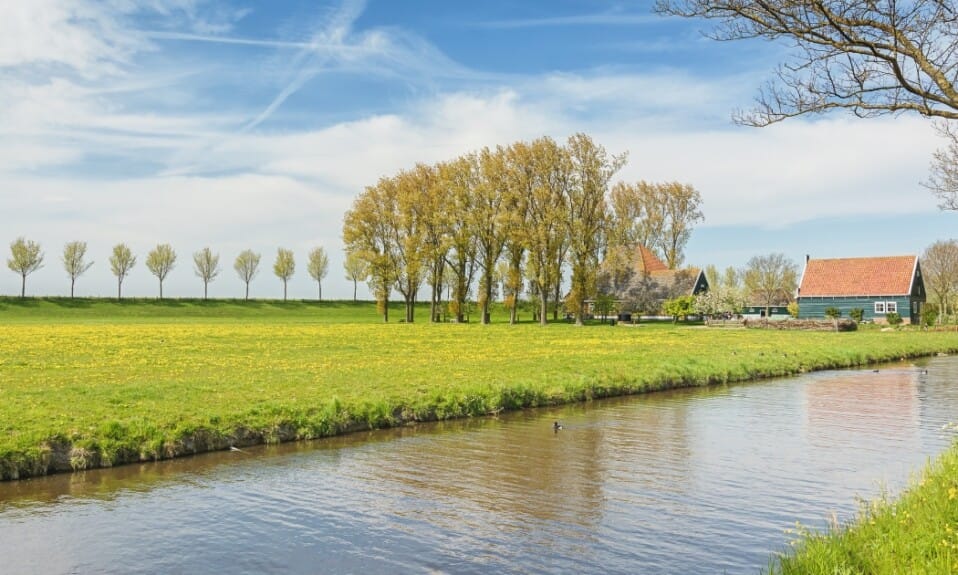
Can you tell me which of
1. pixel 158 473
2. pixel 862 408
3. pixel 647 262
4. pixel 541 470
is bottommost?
pixel 158 473

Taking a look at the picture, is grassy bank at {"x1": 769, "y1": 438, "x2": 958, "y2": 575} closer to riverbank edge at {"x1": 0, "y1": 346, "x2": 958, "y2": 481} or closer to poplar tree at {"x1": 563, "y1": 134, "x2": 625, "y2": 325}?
riverbank edge at {"x1": 0, "y1": 346, "x2": 958, "y2": 481}

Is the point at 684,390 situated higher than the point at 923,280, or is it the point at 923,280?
the point at 923,280

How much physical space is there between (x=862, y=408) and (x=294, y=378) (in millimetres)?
16834

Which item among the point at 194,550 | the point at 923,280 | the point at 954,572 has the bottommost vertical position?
the point at 194,550

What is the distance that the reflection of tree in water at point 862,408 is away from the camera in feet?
57.1

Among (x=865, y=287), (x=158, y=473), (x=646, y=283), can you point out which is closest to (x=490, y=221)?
(x=646, y=283)

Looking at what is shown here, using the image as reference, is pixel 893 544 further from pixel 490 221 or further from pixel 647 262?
pixel 647 262

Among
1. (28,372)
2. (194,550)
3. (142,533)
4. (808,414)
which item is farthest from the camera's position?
(28,372)

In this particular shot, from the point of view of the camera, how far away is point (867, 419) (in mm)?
19766

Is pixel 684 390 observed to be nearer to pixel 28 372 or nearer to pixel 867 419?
pixel 867 419

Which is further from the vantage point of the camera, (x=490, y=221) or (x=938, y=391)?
(x=490, y=221)

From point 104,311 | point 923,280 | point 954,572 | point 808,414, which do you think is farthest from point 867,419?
point 104,311

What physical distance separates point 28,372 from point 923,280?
295 feet

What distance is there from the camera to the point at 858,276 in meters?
82.1
